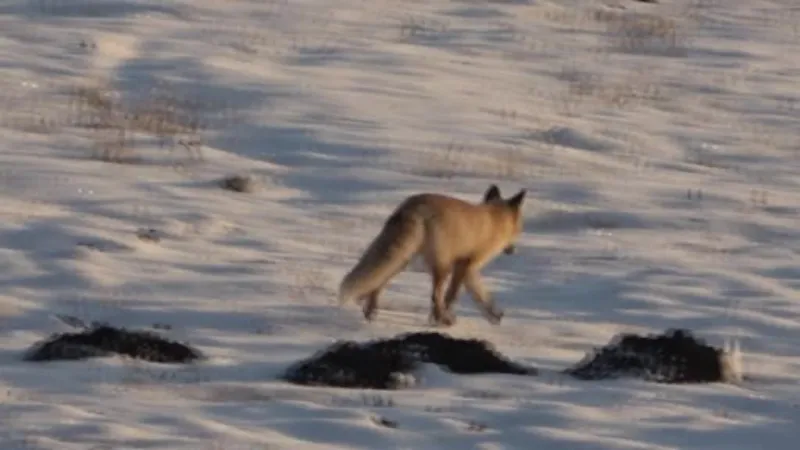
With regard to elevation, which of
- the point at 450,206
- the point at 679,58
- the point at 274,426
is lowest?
the point at 274,426

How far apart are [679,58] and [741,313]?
1196 centimetres

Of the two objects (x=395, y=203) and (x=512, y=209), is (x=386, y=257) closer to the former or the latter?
(x=512, y=209)

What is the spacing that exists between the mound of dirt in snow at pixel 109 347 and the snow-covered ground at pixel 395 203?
0.13m

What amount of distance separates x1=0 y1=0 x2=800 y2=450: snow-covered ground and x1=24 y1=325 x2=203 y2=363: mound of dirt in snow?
0.41ft

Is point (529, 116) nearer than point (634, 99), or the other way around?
point (529, 116)

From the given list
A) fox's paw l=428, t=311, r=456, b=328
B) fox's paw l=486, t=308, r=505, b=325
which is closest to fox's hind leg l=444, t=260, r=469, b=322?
fox's paw l=428, t=311, r=456, b=328

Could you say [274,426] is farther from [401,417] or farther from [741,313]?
[741,313]

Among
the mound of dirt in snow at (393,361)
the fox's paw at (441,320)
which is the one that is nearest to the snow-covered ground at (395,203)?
the fox's paw at (441,320)

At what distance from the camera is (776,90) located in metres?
23.0

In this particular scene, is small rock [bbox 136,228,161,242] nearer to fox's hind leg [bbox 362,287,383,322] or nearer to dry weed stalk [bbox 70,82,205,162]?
fox's hind leg [bbox 362,287,383,322]

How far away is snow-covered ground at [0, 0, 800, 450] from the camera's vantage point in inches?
372

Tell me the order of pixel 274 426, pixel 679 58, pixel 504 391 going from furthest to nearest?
1. pixel 679 58
2. pixel 504 391
3. pixel 274 426

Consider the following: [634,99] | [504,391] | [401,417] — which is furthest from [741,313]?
[634,99]

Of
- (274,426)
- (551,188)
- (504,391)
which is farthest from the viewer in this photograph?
(551,188)
